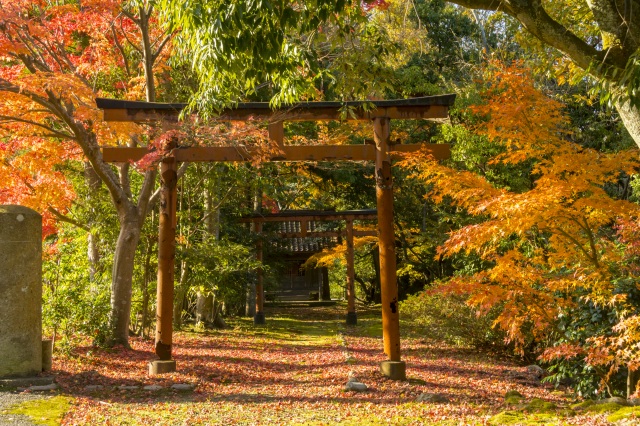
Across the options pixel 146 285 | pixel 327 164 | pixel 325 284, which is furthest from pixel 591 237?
pixel 325 284

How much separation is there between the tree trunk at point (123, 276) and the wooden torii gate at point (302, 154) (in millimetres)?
1798

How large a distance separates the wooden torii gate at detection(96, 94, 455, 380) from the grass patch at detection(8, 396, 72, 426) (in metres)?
2.39

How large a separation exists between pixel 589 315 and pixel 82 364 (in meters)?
7.03

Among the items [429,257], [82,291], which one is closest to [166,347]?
[82,291]

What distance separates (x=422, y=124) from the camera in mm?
20422

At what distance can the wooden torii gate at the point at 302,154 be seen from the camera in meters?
9.27

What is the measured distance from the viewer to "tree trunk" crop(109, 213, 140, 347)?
11086mm

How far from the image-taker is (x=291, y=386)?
911cm

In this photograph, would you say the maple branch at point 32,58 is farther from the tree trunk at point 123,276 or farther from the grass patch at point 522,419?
the grass patch at point 522,419

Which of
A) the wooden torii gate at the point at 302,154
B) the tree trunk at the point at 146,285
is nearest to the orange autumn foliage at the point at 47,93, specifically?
the wooden torii gate at the point at 302,154

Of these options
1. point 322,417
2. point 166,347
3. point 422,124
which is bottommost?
point 322,417

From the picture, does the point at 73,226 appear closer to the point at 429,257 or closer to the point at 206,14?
the point at 206,14

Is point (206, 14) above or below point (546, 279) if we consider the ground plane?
above

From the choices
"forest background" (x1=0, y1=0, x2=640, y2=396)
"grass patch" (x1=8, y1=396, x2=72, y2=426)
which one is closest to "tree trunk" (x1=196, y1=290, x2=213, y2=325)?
"forest background" (x1=0, y1=0, x2=640, y2=396)
